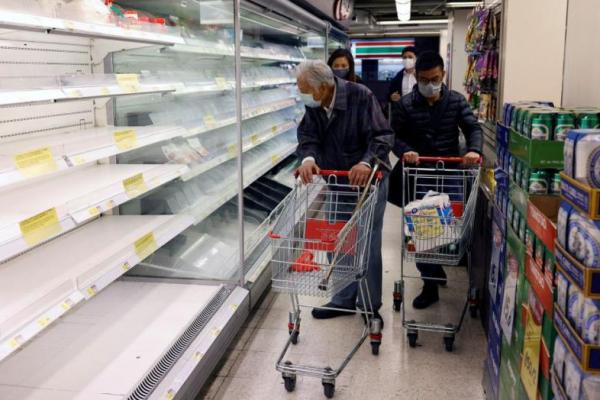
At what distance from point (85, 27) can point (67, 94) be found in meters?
0.27

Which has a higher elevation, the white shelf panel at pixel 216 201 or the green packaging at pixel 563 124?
the green packaging at pixel 563 124

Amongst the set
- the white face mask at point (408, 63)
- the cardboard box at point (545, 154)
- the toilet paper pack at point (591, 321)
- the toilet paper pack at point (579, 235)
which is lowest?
the toilet paper pack at point (591, 321)

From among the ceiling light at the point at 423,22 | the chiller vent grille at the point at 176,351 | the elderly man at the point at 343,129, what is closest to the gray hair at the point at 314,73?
the elderly man at the point at 343,129

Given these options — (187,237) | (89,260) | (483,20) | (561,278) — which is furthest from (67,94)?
(483,20)

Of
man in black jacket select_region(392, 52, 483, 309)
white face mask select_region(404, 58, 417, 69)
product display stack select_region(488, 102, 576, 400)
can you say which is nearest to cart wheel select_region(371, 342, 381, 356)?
man in black jacket select_region(392, 52, 483, 309)

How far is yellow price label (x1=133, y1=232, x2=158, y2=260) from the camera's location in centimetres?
280

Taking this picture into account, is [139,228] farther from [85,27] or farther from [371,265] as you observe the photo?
[371,265]

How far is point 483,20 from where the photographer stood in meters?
4.29

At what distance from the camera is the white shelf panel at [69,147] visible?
1.98 metres

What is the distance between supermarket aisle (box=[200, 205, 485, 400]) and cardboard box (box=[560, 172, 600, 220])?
1.88 m

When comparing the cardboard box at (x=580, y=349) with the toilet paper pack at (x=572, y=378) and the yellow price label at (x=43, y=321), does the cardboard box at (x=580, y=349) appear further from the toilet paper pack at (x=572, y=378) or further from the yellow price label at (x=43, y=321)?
the yellow price label at (x=43, y=321)

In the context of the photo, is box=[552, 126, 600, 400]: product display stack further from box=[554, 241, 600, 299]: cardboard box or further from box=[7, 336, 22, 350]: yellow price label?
box=[7, 336, 22, 350]: yellow price label

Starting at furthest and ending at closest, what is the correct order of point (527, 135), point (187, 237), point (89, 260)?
point (187, 237)
point (89, 260)
point (527, 135)

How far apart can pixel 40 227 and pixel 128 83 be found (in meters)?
0.87
